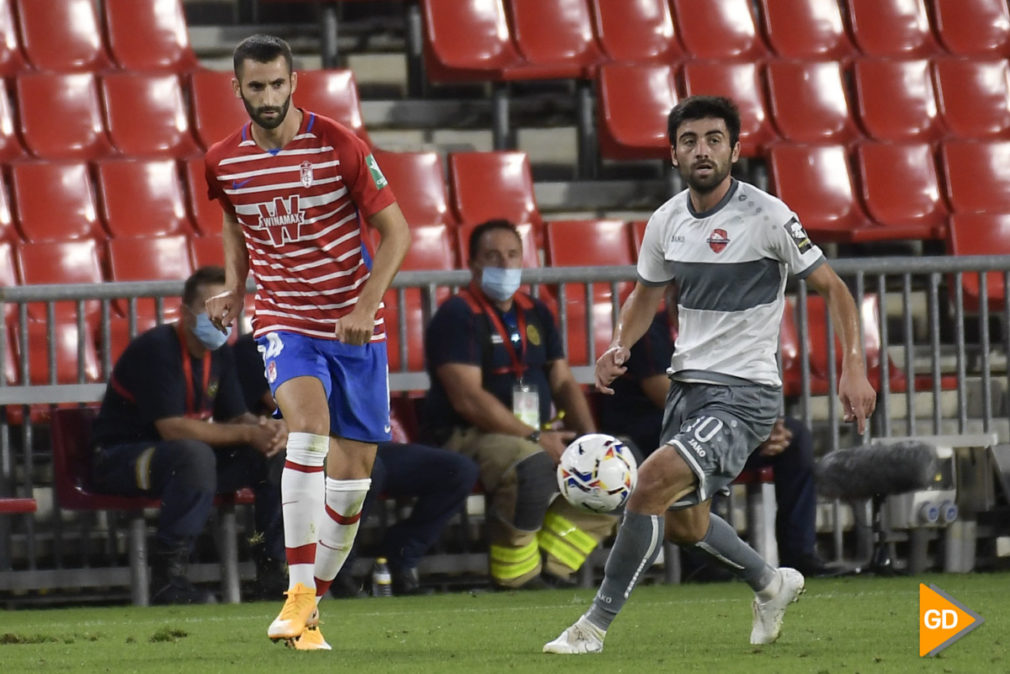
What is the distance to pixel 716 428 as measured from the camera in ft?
17.6

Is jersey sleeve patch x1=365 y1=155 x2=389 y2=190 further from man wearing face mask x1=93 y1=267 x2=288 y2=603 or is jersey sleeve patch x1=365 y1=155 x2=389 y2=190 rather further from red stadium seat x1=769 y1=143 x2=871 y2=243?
red stadium seat x1=769 y1=143 x2=871 y2=243

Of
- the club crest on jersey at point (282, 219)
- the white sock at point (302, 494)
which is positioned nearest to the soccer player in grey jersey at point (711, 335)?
the white sock at point (302, 494)

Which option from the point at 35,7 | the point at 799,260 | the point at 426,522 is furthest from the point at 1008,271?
the point at 35,7

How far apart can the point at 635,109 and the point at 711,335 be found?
19.7ft

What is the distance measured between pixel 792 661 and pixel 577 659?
0.62 meters

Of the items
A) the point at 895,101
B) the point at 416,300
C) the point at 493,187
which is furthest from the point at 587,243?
the point at 895,101

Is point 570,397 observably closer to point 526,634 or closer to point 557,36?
point 526,634

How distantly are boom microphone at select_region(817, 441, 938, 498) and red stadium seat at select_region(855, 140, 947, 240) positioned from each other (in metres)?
3.10

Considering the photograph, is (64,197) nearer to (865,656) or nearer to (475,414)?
(475,414)

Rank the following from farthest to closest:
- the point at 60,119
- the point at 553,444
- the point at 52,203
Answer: the point at 60,119 < the point at 52,203 < the point at 553,444

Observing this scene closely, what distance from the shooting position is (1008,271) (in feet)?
30.1

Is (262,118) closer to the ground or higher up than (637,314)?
higher up

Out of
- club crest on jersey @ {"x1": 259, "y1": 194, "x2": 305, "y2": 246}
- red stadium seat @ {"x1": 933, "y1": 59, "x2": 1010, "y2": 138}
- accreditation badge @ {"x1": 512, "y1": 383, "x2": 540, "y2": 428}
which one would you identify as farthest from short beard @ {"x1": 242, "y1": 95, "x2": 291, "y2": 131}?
red stadium seat @ {"x1": 933, "y1": 59, "x2": 1010, "y2": 138}

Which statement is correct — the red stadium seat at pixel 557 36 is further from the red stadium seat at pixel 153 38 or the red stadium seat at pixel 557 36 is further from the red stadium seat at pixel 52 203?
the red stadium seat at pixel 52 203
